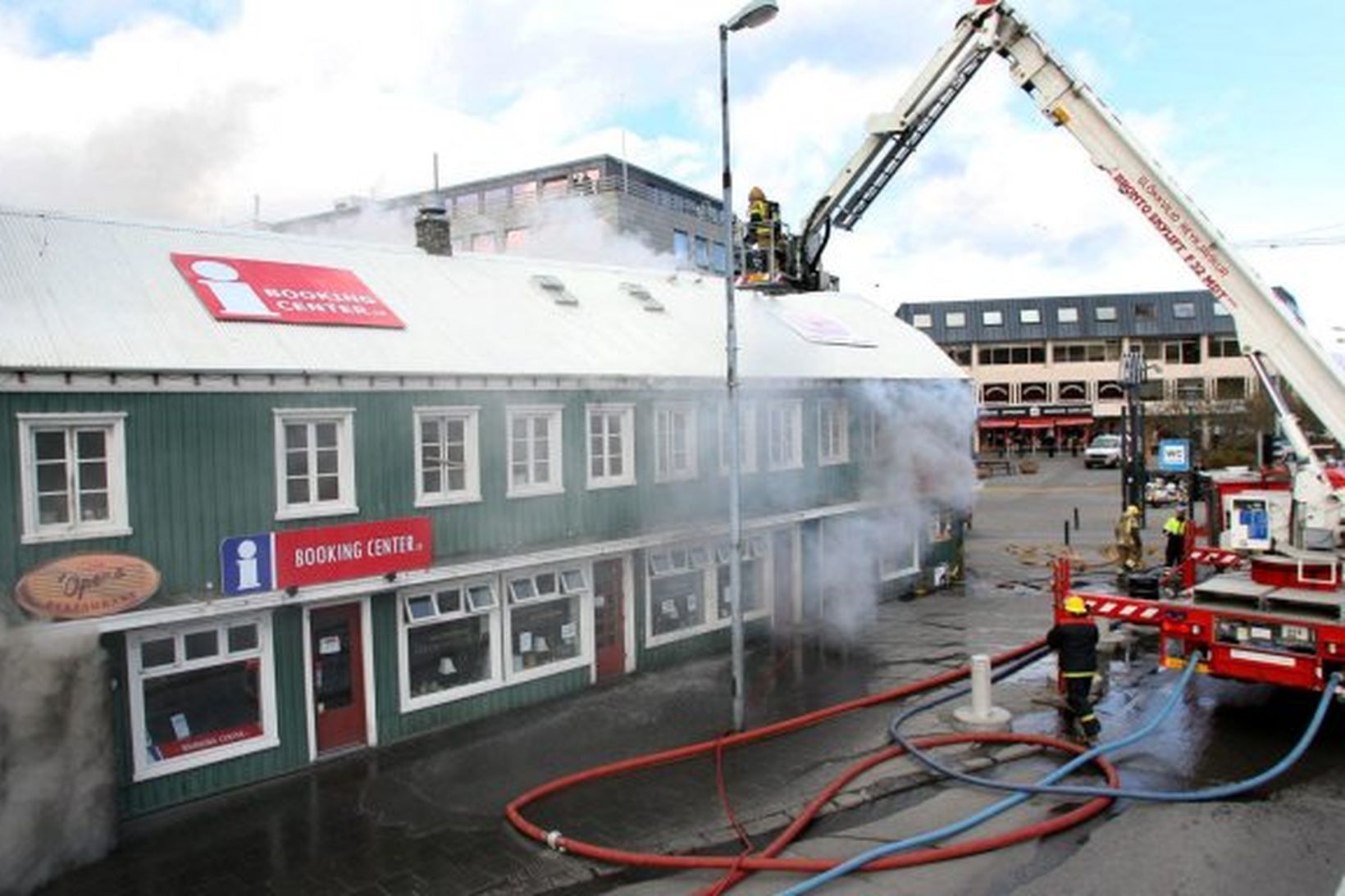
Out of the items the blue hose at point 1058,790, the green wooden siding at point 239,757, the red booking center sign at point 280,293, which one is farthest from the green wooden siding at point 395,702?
the blue hose at point 1058,790

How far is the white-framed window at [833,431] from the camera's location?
67.2 feet

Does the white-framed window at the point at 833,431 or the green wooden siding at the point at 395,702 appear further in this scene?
the white-framed window at the point at 833,431

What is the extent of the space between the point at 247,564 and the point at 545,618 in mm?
4813

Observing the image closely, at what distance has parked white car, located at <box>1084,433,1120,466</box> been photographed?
5603 cm

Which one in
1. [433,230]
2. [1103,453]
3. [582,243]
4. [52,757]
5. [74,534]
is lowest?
[52,757]

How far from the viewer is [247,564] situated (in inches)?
466

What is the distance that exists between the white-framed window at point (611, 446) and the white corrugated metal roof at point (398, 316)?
67 centimetres

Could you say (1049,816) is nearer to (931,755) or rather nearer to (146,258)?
(931,755)

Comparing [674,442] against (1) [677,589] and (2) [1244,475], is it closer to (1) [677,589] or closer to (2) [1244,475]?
(1) [677,589]

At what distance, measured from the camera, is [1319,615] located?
12211mm

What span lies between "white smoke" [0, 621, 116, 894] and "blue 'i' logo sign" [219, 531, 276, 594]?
1.53 meters

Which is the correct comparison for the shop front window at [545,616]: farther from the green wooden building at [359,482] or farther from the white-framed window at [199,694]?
the white-framed window at [199,694]

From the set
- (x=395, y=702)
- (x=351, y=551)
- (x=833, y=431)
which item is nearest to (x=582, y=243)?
(x=833, y=431)

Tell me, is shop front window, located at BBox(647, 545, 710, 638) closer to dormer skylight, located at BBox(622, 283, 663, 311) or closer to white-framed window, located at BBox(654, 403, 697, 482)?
white-framed window, located at BBox(654, 403, 697, 482)
